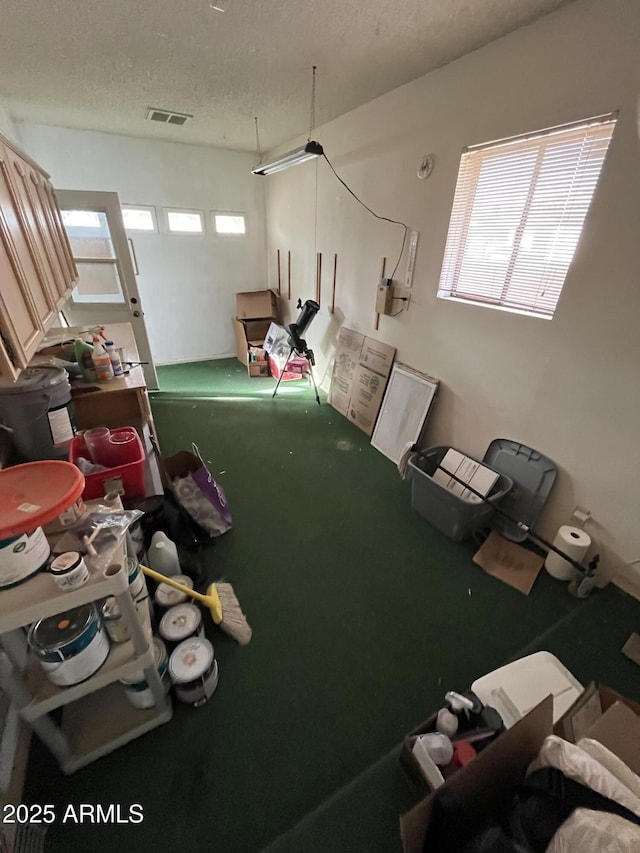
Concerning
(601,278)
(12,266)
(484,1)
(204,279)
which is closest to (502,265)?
(601,278)

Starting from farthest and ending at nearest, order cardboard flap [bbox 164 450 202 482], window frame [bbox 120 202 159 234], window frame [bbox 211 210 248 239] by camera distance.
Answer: window frame [bbox 211 210 248 239]
window frame [bbox 120 202 159 234]
cardboard flap [bbox 164 450 202 482]

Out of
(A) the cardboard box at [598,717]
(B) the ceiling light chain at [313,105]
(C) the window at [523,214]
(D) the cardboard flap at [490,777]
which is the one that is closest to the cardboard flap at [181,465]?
(D) the cardboard flap at [490,777]

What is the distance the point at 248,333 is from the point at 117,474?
3571 millimetres

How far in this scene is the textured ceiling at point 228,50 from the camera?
64.2 inches

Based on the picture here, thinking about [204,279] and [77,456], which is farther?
[204,279]

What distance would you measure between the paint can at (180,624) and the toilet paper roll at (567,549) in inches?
73.0

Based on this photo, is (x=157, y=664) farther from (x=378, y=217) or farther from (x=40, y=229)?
(x=378, y=217)

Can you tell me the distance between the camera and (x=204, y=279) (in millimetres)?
4754

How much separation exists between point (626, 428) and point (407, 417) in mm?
1404

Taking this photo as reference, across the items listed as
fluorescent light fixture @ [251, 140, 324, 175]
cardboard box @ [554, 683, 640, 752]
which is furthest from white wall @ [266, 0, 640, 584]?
cardboard box @ [554, 683, 640, 752]

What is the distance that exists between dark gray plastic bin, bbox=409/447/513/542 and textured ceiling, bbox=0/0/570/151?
2.31 metres

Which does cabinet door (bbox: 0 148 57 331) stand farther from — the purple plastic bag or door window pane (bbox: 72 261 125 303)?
door window pane (bbox: 72 261 125 303)

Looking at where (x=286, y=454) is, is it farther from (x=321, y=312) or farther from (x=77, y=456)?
(x=321, y=312)

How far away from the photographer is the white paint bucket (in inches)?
32.1
